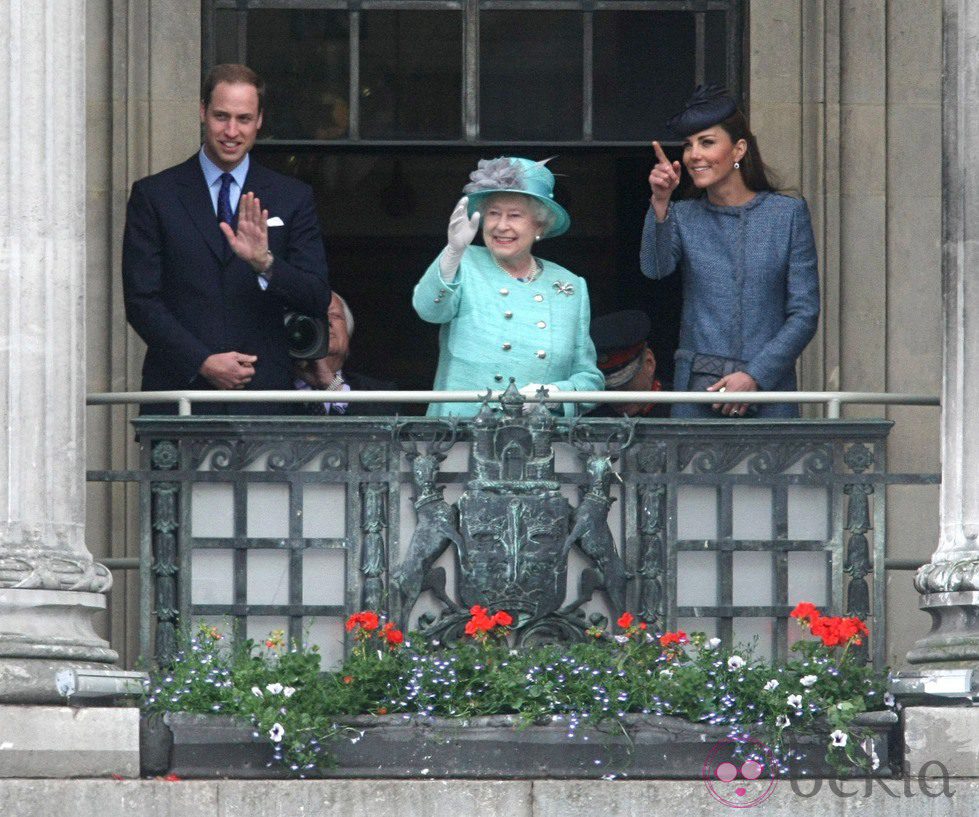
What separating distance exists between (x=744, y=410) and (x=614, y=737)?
179 centimetres

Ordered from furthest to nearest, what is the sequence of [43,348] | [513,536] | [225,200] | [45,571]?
[225,200]
[513,536]
[43,348]
[45,571]

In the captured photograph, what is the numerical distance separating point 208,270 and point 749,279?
227cm

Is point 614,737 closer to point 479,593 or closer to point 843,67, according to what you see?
point 479,593

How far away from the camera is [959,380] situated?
1109 centimetres

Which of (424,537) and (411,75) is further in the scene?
(411,75)

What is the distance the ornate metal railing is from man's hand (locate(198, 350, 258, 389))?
35 centimetres

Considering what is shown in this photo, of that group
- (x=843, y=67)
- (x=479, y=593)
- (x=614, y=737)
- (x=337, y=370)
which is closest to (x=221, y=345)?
(x=337, y=370)

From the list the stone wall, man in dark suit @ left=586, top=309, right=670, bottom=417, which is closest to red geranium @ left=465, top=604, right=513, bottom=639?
man in dark suit @ left=586, top=309, right=670, bottom=417

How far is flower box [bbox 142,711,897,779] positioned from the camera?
423 inches

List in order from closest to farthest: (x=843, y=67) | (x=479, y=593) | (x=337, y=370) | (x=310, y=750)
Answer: (x=310, y=750) < (x=479, y=593) < (x=337, y=370) < (x=843, y=67)

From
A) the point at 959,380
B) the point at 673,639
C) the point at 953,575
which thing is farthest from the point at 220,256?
the point at 953,575

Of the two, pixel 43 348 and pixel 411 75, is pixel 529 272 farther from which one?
pixel 411 75

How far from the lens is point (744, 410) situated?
470 inches

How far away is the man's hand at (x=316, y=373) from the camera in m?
12.2
